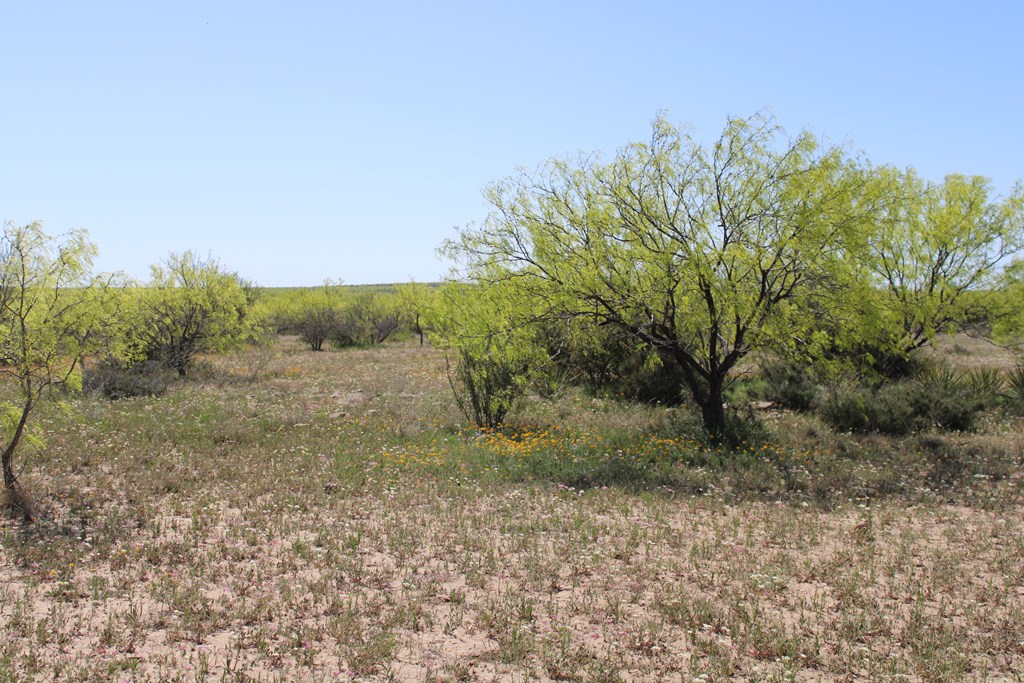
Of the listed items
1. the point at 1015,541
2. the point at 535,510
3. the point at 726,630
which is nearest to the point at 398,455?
the point at 535,510

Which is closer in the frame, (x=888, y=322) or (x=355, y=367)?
(x=888, y=322)

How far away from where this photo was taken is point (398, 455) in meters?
11.9

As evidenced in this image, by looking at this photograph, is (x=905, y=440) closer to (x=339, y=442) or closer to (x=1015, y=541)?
(x=1015, y=541)

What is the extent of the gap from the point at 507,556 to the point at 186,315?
21083 millimetres

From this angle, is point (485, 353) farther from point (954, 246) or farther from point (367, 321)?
point (367, 321)

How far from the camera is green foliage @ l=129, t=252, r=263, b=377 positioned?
24.0m

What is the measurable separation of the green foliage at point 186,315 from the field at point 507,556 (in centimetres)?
1046

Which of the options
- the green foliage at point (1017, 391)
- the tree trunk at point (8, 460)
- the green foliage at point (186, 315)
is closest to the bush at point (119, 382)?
the green foliage at point (186, 315)

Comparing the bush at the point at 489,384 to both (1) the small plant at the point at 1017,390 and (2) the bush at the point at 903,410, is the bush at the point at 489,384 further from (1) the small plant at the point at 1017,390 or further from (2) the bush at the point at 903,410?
(1) the small plant at the point at 1017,390

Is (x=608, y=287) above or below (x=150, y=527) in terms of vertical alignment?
above

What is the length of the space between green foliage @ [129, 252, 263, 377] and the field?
10455mm

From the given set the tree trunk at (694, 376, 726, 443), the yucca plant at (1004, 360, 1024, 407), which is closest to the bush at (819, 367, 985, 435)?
the yucca plant at (1004, 360, 1024, 407)

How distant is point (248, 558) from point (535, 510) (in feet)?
11.8

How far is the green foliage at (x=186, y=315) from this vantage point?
78.6 ft
